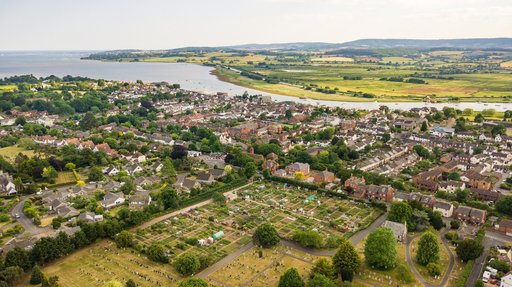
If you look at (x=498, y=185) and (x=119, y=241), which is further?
(x=498, y=185)

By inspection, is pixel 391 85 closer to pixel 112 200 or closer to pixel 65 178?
pixel 65 178

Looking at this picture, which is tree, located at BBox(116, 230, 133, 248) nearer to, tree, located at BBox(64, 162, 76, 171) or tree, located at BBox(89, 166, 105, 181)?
tree, located at BBox(89, 166, 105, 181)

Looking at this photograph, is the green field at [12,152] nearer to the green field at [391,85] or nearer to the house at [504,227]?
the house at [504,227]

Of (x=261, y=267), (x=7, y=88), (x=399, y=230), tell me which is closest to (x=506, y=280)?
(x=399, y=230)

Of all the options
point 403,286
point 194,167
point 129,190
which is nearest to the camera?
point 403,286

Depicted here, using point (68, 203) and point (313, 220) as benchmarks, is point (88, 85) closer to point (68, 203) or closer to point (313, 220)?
point (68, 203)

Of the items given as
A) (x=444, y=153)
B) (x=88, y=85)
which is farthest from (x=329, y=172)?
(x=88, y=85)
